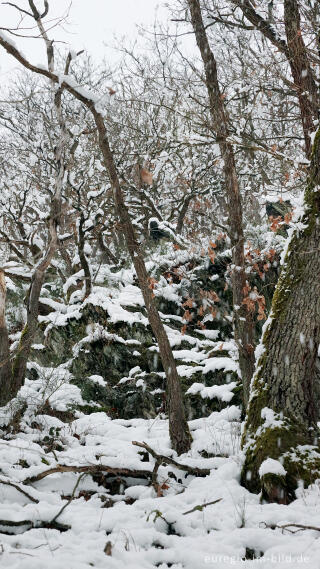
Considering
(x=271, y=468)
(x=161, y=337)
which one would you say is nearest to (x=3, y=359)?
(x=161, y=337)

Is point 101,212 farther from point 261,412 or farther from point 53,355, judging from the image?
point 261,412

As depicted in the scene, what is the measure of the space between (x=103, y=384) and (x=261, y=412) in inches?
202

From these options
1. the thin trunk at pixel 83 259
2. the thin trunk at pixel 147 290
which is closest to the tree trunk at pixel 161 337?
the thin trunk at pixel 147 290

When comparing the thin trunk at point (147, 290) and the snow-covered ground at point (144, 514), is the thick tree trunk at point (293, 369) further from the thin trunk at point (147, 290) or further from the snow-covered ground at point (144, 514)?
the thin trunk at point (147, 290)

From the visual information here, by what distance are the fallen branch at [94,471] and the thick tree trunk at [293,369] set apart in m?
1.19

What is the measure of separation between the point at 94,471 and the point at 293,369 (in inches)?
96.7

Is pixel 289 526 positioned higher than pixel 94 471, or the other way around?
pixel 289 526

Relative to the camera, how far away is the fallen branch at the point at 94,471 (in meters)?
4.48

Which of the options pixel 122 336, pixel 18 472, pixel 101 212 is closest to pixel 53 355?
pixel 122 336

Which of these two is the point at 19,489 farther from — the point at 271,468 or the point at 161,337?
the point at 161,337

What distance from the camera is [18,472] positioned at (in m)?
4.59

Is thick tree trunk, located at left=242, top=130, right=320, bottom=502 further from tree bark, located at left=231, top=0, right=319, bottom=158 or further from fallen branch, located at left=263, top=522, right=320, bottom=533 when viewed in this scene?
tree bark, located at left=231, top=0, right=319, bottom=158

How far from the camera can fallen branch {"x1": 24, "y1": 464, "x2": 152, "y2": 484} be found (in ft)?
14.7

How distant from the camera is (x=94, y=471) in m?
4.61
